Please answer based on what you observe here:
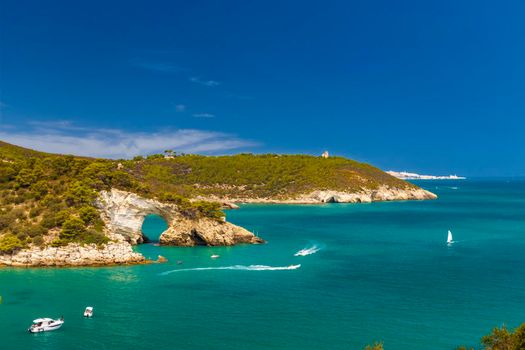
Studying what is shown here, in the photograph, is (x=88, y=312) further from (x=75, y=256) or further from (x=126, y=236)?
(x=126, y=236)

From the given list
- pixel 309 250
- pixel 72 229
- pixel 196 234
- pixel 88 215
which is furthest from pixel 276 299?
pixel 88 215

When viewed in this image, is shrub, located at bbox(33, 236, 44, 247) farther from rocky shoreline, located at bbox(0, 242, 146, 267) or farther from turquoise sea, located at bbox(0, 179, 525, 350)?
turquoise sea, located at bbox(0, 179, 525, 350)

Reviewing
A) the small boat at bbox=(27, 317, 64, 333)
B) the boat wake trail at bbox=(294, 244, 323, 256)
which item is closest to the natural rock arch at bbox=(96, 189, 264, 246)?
the boat wake trail at bbox=(294, 244, 323, 256)

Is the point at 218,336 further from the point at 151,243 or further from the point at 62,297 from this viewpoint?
the point at 151,243

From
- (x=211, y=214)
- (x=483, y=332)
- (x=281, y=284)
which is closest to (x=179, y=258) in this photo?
(x=211, y=214)

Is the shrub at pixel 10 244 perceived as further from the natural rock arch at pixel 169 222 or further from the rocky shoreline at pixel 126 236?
the natural rock arch at pixel 169 222

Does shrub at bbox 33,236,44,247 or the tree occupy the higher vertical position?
the tree
